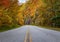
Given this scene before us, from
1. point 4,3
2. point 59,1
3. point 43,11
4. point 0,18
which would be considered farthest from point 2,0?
point 43,11

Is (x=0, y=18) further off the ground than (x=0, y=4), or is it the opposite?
(x=0, y=4)

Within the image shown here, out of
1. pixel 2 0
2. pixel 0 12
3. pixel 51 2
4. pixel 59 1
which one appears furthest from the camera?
pixel 51 2

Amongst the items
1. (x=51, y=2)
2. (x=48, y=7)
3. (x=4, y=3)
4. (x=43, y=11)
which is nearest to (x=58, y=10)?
(x=51, y=2)

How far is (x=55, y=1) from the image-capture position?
203 ft

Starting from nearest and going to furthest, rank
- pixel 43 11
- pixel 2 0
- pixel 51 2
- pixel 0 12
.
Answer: pixel 2 0 → pixel 0 12 → pixel 51 2 → pixel 43 11

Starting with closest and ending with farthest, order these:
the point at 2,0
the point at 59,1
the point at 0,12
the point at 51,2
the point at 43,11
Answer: the point at 2,0 < the point at 0,12 < the point at 59,1 < the point at 51,2 < the point at 43,11

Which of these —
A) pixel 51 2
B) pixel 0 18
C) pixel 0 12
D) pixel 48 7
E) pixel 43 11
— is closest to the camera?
pixel 0 12

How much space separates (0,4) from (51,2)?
33.4m

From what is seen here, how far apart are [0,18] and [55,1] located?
2479 cm

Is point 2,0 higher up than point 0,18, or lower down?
higher up

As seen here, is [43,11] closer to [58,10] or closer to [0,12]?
[58,10]

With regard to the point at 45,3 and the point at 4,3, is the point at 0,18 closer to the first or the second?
the point at 4,3

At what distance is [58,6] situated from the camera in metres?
59.4

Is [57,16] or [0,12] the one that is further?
[57,16]
